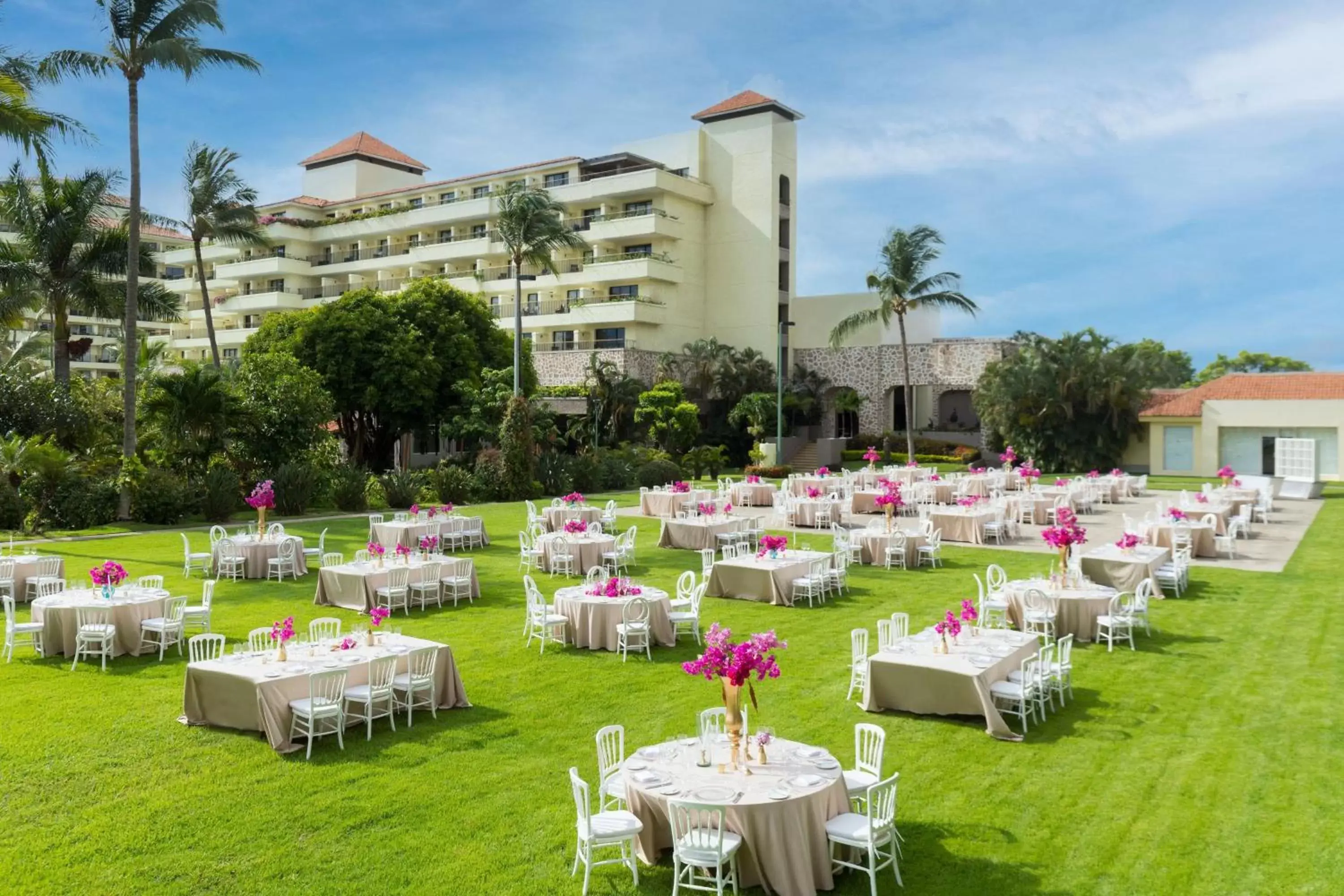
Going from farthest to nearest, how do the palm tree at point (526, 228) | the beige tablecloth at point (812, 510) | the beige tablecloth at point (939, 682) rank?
the palm tree at point (526, 228) < the beige tablecloth at point (812, 510) < the beige tablecloth at point (939, 682)

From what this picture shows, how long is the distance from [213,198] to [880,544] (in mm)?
33292

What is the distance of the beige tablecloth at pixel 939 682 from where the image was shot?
10039 millimetres

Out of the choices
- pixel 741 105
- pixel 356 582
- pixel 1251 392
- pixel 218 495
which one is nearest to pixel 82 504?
pixel 218 495

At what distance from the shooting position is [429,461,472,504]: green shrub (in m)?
33.3

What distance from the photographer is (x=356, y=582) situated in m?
16.5

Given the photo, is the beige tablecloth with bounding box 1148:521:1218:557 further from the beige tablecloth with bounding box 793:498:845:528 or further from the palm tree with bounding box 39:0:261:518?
the palm tree with bounding box 39:0:261:518

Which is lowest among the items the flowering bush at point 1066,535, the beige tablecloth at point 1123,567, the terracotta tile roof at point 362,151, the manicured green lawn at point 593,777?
the manicured green lawn at point 593,777

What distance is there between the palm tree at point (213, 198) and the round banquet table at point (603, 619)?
32.2m

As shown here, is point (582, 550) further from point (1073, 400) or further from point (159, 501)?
Answer: point (1073, 400)

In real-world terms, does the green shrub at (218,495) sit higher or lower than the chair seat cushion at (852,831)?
higher

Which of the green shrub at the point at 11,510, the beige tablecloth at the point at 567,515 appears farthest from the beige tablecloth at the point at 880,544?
the green shrub at the point at 11,510

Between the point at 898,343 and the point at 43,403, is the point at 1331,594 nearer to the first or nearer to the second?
the point at 43,403

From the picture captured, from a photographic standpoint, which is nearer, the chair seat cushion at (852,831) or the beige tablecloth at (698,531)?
the chair seat cushion at (852,831)

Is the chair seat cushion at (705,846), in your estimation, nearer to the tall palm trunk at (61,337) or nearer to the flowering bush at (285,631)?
the flowering bush at (285,631)
